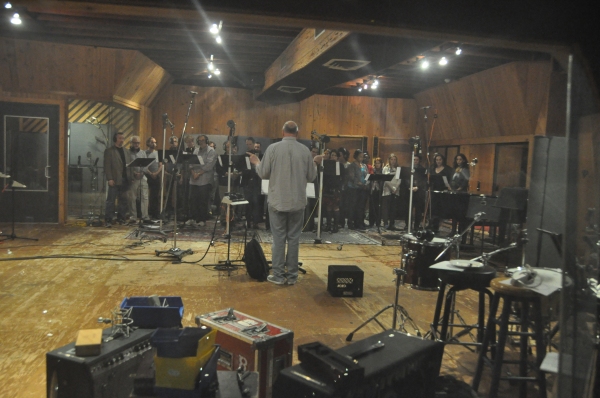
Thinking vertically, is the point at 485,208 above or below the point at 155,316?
above

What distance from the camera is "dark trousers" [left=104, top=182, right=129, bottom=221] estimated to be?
8.94m

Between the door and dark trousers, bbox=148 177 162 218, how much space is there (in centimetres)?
175

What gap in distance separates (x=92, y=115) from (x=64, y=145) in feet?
13.4

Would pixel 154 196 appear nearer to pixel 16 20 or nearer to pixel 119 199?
pixel 119 199

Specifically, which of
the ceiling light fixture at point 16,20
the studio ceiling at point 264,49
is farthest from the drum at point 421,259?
the ceiling light fixture at point 16,20

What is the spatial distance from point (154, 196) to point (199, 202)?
137cm

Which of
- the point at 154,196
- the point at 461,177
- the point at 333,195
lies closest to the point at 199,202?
the point at 154,196

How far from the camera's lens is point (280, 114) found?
41.0ft

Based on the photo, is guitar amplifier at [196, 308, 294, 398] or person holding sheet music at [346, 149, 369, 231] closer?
guitar amplifier at [196, 308, 294, 398]

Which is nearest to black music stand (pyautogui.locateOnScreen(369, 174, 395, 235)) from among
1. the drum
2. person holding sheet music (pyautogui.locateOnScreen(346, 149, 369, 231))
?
person holding sheet music (pyautogui.locateOnScreen(346, 149, 369, 231))

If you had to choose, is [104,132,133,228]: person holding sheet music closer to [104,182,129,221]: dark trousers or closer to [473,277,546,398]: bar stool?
[104,182,129,221]: dark trousers

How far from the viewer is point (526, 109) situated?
873cm

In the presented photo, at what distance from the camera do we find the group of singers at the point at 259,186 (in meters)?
8.80

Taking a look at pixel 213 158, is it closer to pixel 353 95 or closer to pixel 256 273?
pixel 256 273
